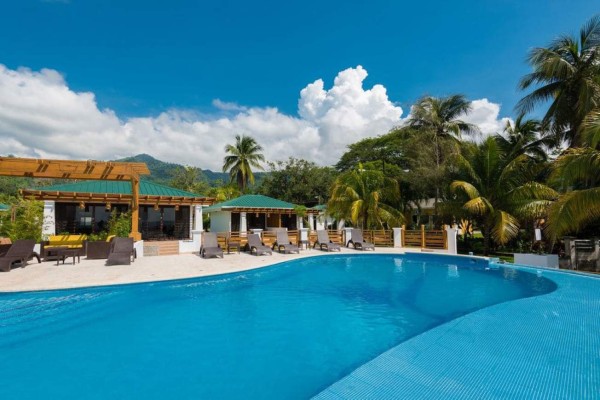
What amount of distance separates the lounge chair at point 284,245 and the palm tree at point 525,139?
1310 centimetres

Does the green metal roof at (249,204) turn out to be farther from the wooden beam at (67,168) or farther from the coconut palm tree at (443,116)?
the coconut palm tree at (443,116)

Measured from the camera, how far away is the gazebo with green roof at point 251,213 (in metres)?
22.4

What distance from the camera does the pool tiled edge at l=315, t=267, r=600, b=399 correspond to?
303cm

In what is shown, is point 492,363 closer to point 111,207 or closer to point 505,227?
point 505,227

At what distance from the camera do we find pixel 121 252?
11102mm

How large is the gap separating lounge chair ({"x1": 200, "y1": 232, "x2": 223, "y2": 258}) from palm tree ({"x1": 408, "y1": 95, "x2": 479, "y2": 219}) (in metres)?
14.2

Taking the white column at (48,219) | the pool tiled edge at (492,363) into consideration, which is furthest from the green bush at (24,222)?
the pool tiled edge at (492,363)

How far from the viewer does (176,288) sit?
8.48m

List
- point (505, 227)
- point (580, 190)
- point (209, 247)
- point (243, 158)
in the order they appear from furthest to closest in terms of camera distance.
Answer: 1. point (243, 158)
2. point (505, 227)
3. point (209, 247)
4. point (580, 190)

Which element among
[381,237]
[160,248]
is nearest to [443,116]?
[381,237]

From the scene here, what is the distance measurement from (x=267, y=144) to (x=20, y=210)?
27695mm

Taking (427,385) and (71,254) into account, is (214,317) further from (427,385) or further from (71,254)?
(71,254)

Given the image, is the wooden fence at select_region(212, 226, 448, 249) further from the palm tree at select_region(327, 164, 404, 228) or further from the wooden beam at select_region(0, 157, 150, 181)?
the wooden beam at select_region(0, 157, 150, 181)

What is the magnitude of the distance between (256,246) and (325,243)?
3950mm
